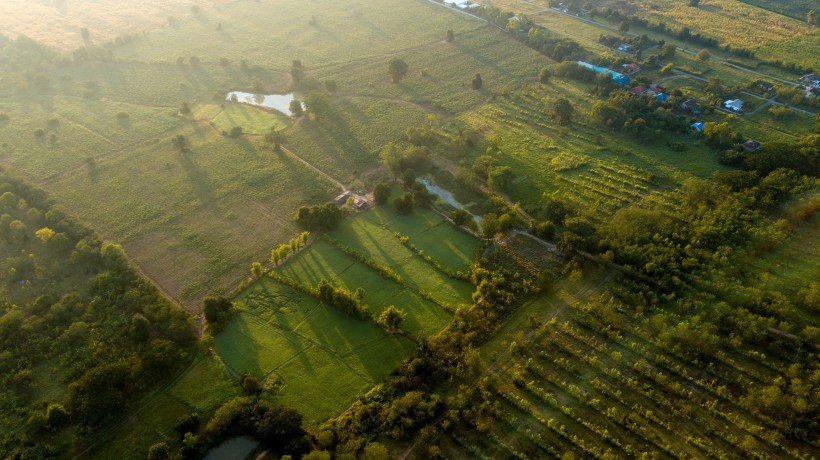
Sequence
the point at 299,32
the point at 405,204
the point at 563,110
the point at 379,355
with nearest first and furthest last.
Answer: the point at 379,355 → the point at 405,204 → the point at 563,110 → the point at 299,32

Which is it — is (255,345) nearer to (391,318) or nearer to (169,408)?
(169,408)

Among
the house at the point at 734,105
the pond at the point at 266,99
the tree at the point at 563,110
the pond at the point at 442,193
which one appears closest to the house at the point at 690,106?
the house at the point at 734,105

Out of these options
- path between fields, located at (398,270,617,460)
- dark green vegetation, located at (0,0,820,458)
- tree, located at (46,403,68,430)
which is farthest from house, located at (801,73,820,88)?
tree, located at (46,403,68,430)

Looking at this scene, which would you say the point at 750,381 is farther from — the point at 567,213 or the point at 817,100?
the point at 817,100

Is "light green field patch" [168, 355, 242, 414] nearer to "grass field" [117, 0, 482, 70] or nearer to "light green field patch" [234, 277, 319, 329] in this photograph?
"light green field patch" [234, 277, 319, 329]

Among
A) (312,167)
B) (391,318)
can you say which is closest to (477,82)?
(312,167)

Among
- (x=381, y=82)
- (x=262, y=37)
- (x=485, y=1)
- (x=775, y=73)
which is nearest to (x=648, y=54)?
(x=775, y=73)
